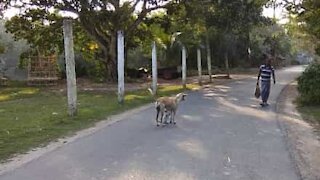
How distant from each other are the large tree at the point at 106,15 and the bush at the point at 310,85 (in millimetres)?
13118

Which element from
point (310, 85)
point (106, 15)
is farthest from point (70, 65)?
point (106, 15)

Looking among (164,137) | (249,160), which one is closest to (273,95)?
(164,137)

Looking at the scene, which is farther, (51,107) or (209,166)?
(51,107)

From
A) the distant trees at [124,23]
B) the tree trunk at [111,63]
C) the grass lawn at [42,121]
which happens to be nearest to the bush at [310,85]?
the grass lawn at [42,121]

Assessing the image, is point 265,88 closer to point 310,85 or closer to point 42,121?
point 310,85

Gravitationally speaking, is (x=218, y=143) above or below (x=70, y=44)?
below

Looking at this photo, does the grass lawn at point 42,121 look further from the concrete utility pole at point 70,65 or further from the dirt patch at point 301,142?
the dirt patch at point 301,142

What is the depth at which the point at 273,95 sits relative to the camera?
2288 cm

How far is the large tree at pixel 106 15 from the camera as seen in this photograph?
2811 cm

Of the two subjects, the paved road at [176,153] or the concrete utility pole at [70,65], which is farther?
the concrete utility pole at [70,65]

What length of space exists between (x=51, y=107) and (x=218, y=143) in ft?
31.0

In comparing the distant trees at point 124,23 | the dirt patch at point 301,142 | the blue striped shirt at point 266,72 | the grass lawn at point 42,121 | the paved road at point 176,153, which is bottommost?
the dirt patch at point 301,142

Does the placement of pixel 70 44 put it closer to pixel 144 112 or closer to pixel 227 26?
pixel 144 112

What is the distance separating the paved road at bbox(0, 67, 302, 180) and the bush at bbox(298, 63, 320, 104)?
156 inches
